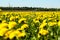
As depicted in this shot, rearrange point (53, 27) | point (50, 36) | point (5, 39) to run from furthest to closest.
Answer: point (53, 27), point (50, 36), point (5, 39)

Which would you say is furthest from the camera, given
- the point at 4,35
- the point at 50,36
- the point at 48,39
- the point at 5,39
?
the point at 50,36

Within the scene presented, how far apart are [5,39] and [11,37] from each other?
0.30 ft

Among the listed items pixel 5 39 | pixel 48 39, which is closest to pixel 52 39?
pixel 48 39

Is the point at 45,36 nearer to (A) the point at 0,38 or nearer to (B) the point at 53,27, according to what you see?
(A) the point at 0,38

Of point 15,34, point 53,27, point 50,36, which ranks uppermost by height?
point 15,34

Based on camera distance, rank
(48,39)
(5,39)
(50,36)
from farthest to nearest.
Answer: (50,36) < (48,39) < (5,39)

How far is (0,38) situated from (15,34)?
0.20 m

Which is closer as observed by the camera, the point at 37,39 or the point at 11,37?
the point at 11,37

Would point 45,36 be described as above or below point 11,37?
below

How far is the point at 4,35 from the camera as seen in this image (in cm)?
284

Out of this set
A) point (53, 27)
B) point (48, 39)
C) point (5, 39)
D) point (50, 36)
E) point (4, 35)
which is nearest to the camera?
point (5, 39)

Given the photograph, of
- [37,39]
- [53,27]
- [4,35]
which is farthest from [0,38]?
[53,27]

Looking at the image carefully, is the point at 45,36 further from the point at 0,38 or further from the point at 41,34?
the point at 0,38

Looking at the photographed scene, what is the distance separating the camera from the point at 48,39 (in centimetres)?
307
